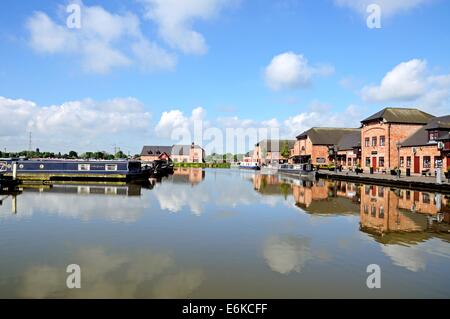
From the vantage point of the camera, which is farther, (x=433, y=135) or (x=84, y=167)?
(x=84, y=167)

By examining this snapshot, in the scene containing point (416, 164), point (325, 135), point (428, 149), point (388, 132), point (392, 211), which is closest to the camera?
point (392, 211)

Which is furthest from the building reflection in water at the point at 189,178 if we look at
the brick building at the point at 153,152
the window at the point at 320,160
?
the brick building at the point at 153,152

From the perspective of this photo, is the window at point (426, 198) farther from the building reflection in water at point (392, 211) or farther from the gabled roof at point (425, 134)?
the gabled roof at point (425, 134)

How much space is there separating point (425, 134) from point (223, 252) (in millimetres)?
44888

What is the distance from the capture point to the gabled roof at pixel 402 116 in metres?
53.8

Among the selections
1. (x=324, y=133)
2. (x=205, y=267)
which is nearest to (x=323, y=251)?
(x=205, y=267)

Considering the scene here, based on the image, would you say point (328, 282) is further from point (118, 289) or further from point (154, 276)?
point (118, 289)

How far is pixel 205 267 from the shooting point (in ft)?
32.1

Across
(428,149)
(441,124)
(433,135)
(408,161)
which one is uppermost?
(441,124)

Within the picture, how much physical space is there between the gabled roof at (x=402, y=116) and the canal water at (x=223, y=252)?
3664 cm

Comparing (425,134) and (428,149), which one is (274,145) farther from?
(428,149)

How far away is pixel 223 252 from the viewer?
1138cm

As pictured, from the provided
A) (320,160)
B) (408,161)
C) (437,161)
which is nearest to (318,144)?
(320,160)

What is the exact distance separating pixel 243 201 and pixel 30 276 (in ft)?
56.5
